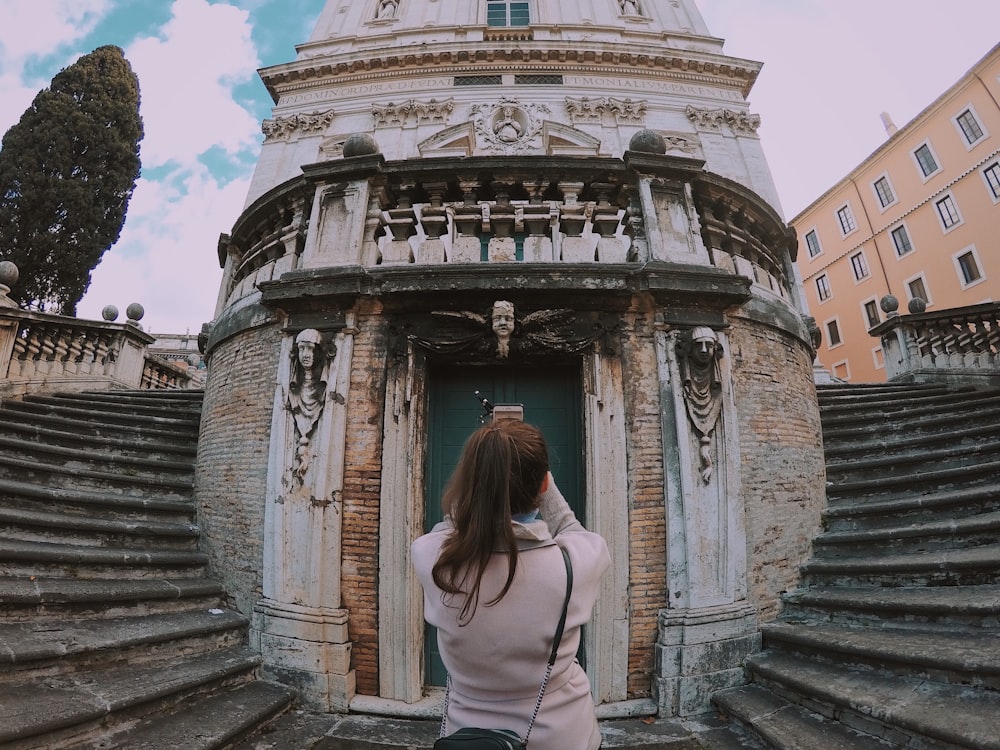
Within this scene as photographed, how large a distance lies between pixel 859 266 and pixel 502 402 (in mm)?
30422

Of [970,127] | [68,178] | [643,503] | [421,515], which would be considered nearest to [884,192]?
[970,127]

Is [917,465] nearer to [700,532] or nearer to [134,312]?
[700,532]

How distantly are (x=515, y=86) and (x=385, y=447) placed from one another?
55.7 ft

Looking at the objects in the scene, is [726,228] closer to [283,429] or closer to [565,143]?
[283,429]

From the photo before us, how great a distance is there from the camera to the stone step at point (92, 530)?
4797 millimetres

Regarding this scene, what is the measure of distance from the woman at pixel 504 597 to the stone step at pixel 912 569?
427cm

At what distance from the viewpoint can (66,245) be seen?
16.2 m

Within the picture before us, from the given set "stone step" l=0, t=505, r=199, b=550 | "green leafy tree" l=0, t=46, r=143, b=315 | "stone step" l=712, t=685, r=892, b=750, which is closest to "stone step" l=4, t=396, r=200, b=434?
"stone step" l=0, t=505, r=199, b=550

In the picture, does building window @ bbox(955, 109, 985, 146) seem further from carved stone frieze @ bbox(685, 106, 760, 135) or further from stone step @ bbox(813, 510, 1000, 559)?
stone step @ bbox(813, 510, 1000, 559)

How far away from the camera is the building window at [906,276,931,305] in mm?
23325

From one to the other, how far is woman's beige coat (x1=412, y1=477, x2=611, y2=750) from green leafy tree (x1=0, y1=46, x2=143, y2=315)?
68.8 feet

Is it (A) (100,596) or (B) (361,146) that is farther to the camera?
(B) (361,146)

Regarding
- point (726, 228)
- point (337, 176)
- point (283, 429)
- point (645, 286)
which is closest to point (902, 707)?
point (645, 286)

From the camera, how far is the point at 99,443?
641cm
